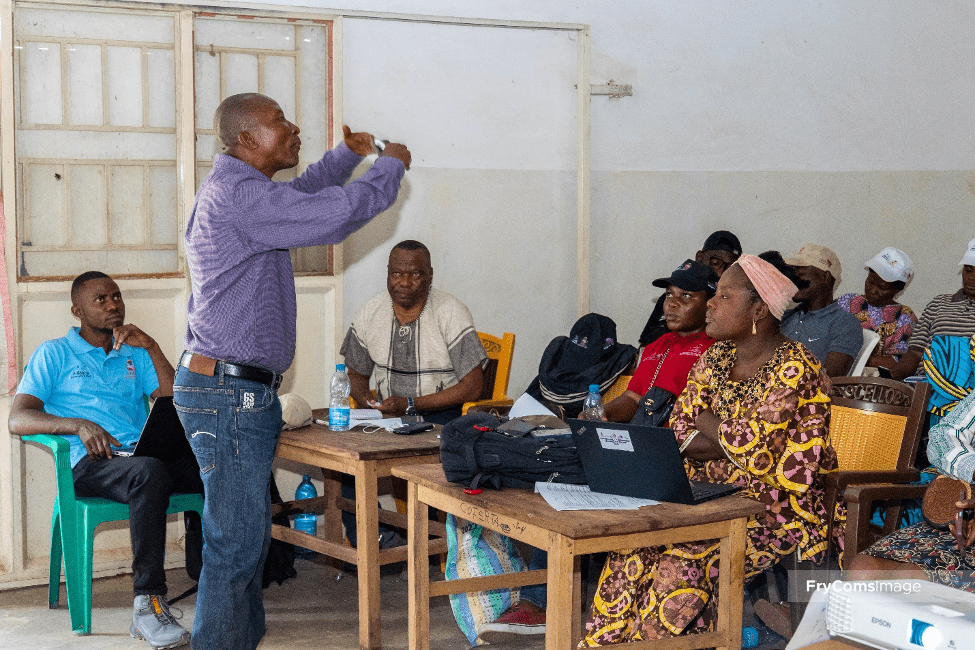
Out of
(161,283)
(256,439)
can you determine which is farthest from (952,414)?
(161,283)

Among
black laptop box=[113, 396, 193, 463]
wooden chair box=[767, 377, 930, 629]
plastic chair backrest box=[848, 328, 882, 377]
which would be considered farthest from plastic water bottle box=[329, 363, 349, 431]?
plastic chair backrest box=[848, 328, 882, 377]

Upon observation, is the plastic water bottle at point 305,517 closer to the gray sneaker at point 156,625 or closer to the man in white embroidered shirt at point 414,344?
the man in white embroidered shirt at point 414,344

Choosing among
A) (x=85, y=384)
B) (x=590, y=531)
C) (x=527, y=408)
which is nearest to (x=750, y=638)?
(x=527, y=408)

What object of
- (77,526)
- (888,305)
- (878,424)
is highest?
(888,305)

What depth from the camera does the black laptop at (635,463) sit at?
2.54 m

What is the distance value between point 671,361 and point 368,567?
1.43 meters

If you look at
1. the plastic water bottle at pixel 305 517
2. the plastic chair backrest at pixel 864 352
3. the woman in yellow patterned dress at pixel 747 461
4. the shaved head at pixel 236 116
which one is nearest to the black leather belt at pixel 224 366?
the shaved head at pixel 236 116

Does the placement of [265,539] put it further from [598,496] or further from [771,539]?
[771,539]

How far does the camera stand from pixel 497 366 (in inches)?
206

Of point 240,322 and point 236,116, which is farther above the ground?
point 236,116

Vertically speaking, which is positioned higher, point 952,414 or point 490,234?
point 490,234

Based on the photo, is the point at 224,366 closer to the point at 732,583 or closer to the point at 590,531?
the point at 590,531

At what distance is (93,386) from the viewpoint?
14.8 feet

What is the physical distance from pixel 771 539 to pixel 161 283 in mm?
3169
